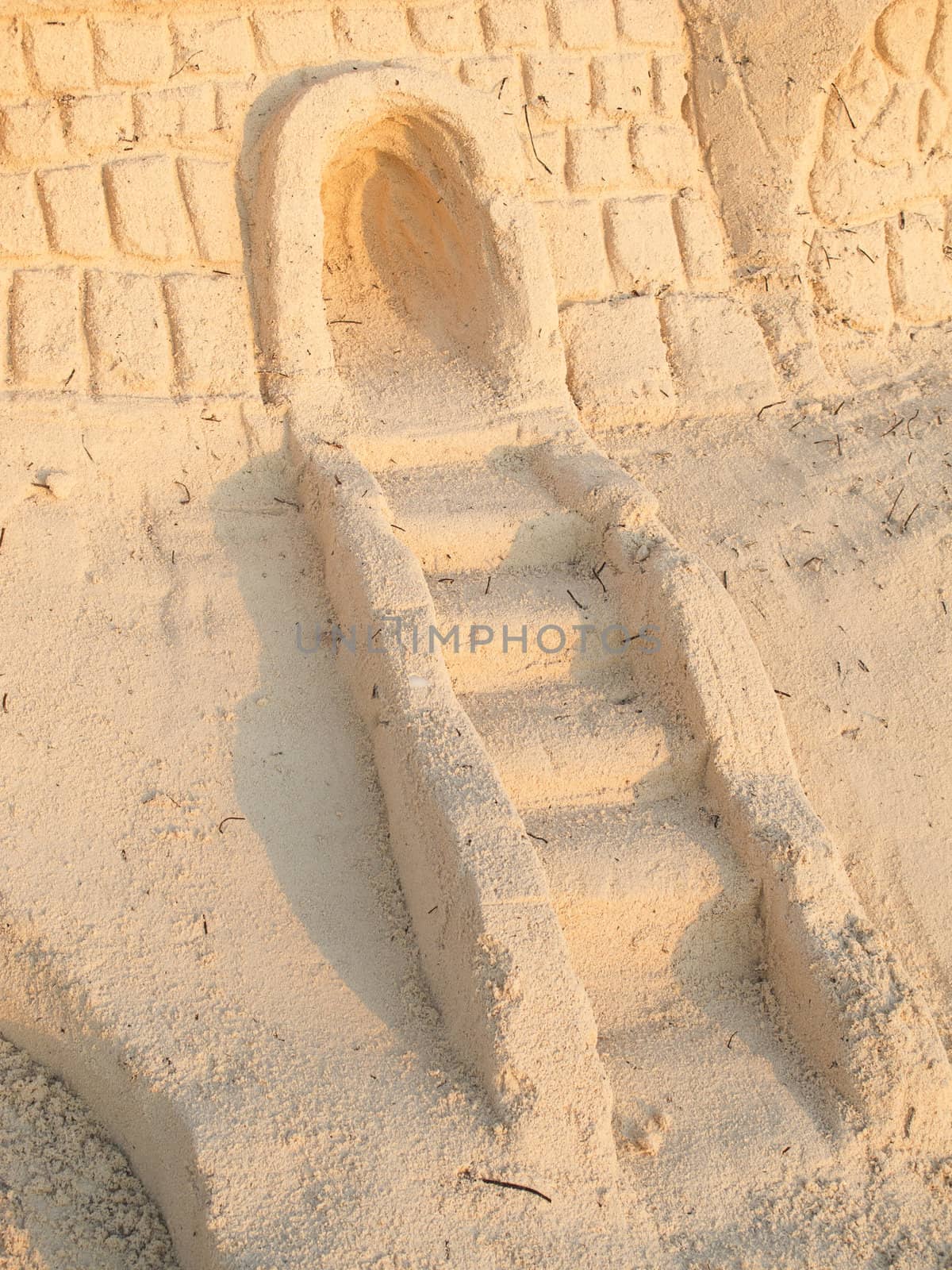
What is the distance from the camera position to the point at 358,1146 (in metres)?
2.36

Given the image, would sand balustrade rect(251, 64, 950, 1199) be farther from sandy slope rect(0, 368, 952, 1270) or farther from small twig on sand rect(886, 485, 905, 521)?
small twig on sand rect(886, 485, 905, 521)

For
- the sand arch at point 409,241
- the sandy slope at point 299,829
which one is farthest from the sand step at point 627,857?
the sand arch at point 409,241

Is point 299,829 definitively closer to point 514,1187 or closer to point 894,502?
point 514,1187

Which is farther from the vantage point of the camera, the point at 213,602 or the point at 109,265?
the point at 109,265

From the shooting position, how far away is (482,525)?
3.70 m

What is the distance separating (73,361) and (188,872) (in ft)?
5.95

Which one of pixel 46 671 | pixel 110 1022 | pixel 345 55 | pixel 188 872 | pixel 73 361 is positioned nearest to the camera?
pixel 110 1022

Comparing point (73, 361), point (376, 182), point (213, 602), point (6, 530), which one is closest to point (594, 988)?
point (213, 602)

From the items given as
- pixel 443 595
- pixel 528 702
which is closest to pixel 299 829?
pixel 528 702

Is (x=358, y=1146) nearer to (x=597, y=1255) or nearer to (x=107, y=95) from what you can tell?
(x=597, y=1255)

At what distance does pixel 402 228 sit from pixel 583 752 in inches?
92.1

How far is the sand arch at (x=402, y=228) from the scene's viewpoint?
4.02 metres

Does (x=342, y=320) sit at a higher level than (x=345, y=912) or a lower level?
higher

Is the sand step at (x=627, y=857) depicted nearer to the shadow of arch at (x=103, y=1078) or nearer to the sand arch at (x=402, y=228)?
the shadow of arch at (x=103, y=1078)
